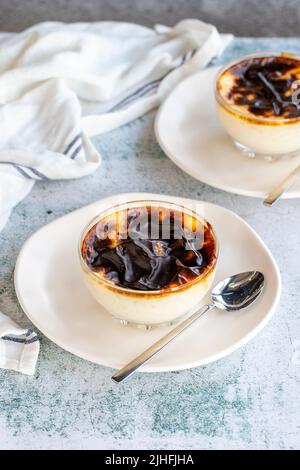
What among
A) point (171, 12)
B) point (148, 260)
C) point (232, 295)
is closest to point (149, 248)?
point (148, 260)

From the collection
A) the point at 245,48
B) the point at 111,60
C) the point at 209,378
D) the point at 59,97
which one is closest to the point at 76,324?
the point at 209,378

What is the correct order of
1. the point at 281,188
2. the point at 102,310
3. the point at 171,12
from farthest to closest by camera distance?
the point at 171,12, the point at 281,188, the point at 102,310

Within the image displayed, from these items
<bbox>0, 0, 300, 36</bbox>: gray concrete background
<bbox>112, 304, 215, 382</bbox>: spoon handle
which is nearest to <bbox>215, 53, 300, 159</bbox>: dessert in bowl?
<bbox>112, 304, 215, 382</bbox>: spoon handle

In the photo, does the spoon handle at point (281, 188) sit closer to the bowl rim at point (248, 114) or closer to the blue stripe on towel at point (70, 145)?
the bowl rim at point (248, 114)

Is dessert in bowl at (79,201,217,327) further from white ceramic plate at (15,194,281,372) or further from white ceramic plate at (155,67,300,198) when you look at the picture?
white ceramic plate at (155,67,300,198)

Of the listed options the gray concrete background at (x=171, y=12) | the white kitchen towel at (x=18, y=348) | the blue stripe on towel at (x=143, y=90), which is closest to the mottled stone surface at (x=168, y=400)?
the white kitchen towel at (x=18, y=348)

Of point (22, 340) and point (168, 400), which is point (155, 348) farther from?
point (22, 340)
